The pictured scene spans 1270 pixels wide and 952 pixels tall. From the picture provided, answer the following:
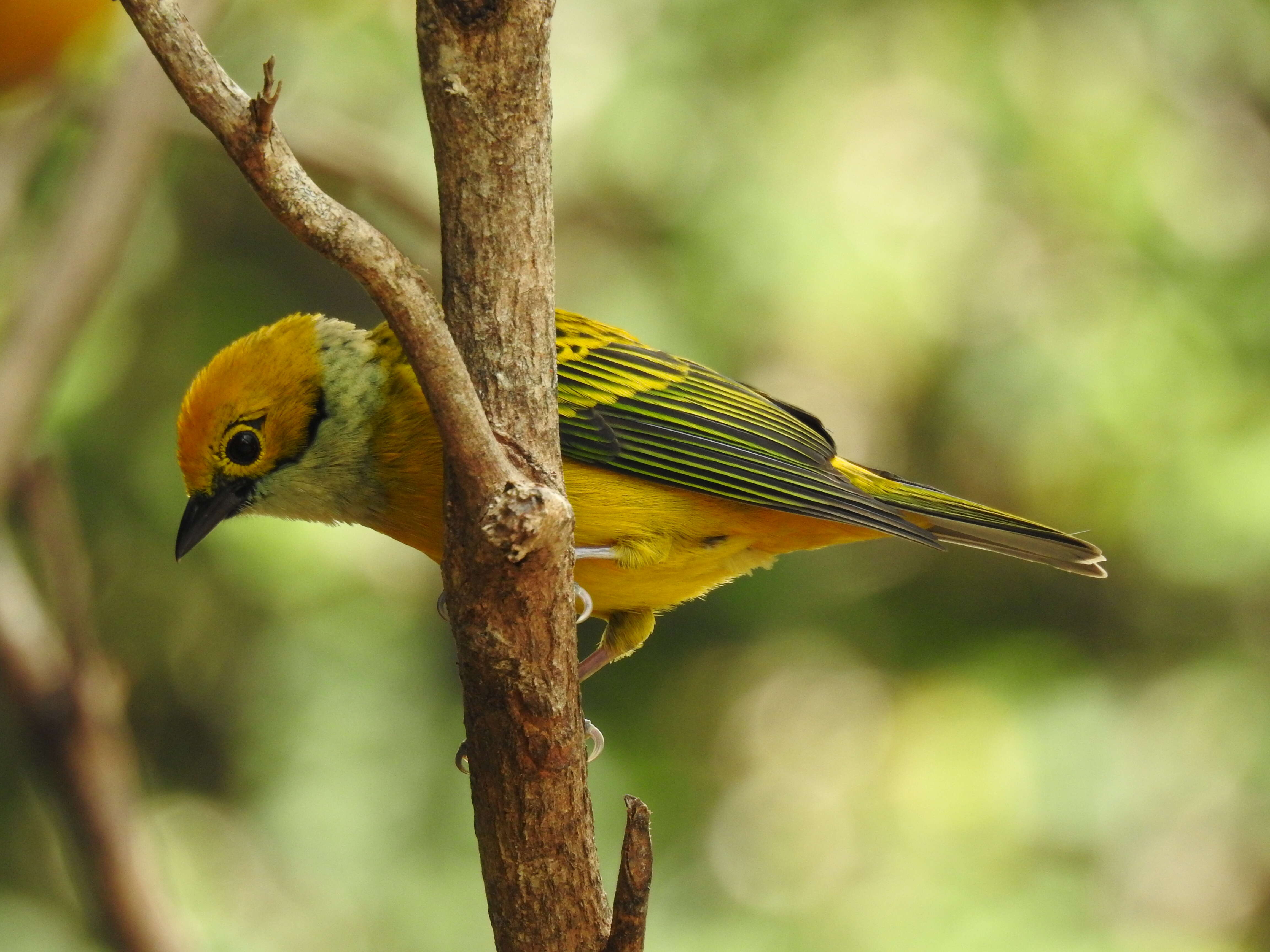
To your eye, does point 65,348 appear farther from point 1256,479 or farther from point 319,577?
point 1256,479

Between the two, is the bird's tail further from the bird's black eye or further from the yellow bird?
the bird's black eye

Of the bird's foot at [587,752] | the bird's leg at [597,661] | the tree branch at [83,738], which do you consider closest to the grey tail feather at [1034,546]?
the bird's leg at [597,661]

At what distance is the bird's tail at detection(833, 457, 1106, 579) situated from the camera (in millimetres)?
3273

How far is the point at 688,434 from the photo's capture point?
3.09 m

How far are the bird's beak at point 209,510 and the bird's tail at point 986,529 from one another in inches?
62.0

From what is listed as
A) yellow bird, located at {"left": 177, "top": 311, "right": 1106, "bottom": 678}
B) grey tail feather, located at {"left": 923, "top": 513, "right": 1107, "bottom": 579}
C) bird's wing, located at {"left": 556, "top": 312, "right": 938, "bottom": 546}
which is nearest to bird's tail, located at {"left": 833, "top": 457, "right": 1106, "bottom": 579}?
grey tail feather, located at {"left": 923, "top": 513, "right": 1107, "bottom": 579}

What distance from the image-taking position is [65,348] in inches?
147

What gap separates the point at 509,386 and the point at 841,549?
359cm

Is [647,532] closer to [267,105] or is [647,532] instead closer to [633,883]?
[633,883]

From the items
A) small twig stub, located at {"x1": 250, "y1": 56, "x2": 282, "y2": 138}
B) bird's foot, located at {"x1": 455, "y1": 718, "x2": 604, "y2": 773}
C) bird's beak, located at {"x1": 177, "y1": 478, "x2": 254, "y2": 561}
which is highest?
small twig stub, located at {"x1": 250, "y1": 56, "x2": 282, "y2": 138}

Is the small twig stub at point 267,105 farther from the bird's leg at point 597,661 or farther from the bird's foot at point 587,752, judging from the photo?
the bird's leg at point 597,661

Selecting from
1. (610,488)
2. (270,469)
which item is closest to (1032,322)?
(610,488)

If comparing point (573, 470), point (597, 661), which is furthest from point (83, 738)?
point (573, 470)

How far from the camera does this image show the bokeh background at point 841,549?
484cm
